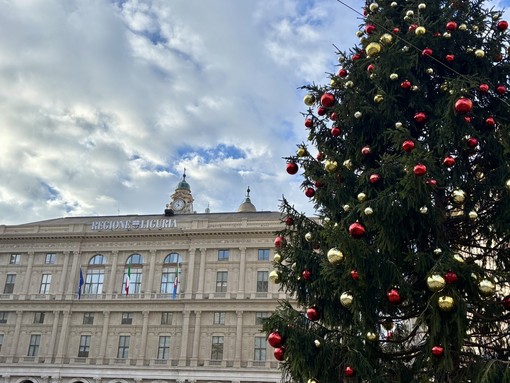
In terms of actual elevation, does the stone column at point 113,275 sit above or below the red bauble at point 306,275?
above

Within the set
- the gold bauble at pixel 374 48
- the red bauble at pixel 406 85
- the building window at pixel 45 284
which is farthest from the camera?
the building window at pixel 45 284

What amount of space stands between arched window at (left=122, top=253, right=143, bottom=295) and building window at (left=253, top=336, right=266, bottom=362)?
11852 mm

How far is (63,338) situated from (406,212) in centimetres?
4636

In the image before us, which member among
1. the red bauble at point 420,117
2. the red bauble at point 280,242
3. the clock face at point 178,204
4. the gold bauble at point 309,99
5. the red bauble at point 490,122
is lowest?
the red bauble at point 280,242

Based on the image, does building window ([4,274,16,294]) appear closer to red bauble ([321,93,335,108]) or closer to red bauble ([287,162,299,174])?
red bauble ([287,162,299,174])

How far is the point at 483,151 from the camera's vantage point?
30.5 feet

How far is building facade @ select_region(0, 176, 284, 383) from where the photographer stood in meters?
45.5

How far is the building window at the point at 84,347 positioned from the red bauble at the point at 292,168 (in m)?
42.8

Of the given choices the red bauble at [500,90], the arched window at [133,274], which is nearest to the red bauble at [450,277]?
Result: the red bauble at [500,90]

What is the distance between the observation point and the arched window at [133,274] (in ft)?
161

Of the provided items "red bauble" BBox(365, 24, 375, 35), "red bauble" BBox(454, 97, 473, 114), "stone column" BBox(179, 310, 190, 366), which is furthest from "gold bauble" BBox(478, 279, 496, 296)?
"stone column" BBox(179, 310, 190, 366)

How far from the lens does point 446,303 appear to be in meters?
7.30

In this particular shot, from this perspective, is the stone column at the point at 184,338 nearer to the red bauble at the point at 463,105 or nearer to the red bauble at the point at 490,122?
the red bauble at the point at 490,122

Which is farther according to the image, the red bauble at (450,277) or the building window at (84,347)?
the building window at (84,347)
